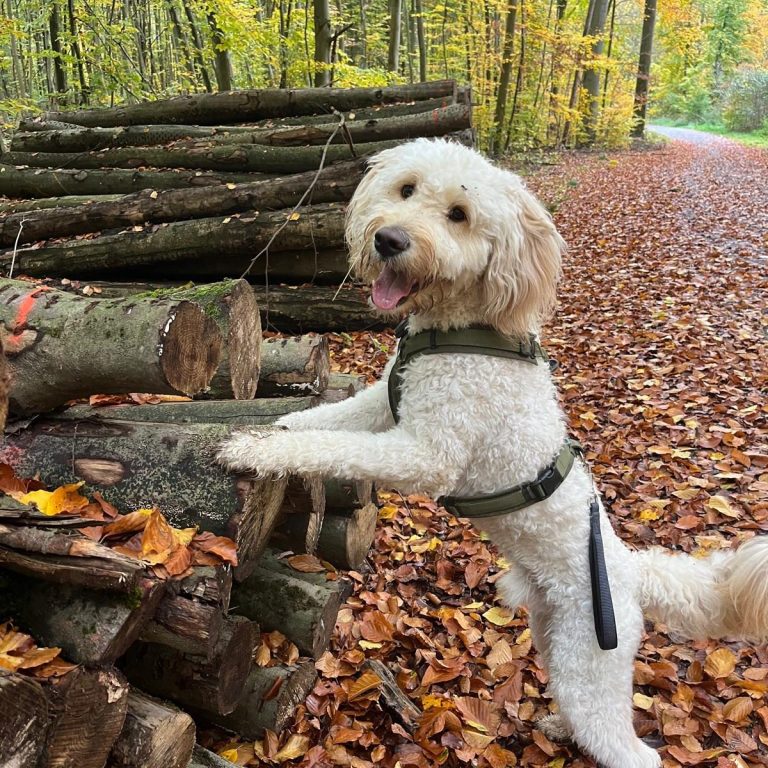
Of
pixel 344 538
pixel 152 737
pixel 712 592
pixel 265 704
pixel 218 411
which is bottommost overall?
pixel 265 704

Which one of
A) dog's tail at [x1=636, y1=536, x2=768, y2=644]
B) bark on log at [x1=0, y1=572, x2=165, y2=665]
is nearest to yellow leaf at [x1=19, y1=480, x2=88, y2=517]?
bark on log at [x1=0, y1=572, x2=165, y2=665]

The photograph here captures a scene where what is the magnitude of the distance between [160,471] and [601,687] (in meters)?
2.18

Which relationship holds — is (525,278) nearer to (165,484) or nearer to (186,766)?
(165,484)

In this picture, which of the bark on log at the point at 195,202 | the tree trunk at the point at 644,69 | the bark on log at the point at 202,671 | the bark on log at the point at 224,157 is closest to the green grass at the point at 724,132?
the tree trunk at the point at 644,69

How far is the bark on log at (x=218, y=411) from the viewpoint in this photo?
3393 millimetres

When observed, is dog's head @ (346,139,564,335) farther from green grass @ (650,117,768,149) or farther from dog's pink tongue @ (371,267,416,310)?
green grass @ (650,117,768,149)

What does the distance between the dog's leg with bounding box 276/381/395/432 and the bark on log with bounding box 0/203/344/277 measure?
13.6ft

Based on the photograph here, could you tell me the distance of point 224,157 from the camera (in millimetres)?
7965

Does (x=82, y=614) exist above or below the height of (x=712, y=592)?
above

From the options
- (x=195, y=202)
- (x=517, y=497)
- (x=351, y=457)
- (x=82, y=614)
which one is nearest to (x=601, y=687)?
(x=517, y=497)

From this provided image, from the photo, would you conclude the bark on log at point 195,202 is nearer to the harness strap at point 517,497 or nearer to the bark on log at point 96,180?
the bark on log at point 96,180

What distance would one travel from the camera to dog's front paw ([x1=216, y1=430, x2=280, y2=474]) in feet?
8.29

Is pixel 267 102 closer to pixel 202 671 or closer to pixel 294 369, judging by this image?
pixel 294 369

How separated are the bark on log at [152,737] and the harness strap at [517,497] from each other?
1411mm
